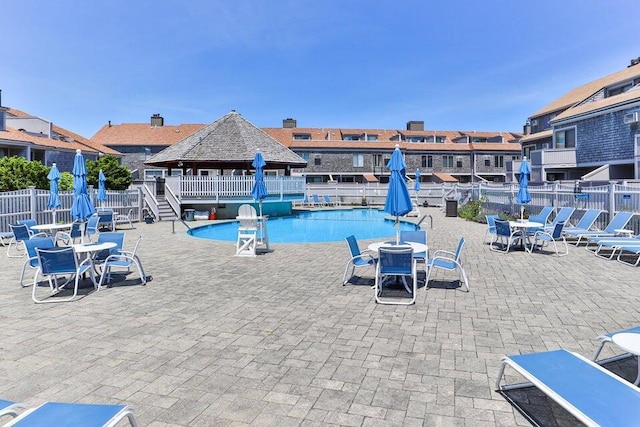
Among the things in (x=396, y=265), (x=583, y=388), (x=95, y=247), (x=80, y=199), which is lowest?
(x=583, y=388)

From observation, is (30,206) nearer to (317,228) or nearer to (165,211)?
(165,211)

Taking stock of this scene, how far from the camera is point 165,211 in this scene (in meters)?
23.5

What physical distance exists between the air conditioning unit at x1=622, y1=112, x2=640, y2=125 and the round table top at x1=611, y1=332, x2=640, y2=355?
24.7 m

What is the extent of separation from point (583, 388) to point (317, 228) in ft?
62.0

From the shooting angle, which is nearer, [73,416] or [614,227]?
[73,416]

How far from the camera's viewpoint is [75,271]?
6.94 metres

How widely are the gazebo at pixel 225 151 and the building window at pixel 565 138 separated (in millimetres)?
19704


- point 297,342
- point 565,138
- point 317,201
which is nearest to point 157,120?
point 317,201

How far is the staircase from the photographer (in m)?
23.1

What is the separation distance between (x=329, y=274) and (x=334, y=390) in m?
4.96

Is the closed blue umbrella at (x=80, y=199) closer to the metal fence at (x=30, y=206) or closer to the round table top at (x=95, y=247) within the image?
the round table top at (x=95, y=247)

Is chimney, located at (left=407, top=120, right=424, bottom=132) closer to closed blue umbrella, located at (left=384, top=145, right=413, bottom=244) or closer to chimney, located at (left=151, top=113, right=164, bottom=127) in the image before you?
chimney, located at (left=151, top=113, right=164, bottom=127)

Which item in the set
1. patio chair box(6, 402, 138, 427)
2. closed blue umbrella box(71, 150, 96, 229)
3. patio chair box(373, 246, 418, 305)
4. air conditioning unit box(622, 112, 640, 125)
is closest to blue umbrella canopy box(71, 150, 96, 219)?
closed blue umbrella box(71, 150, 96, 229)

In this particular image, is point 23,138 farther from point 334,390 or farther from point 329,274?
point 334,390
